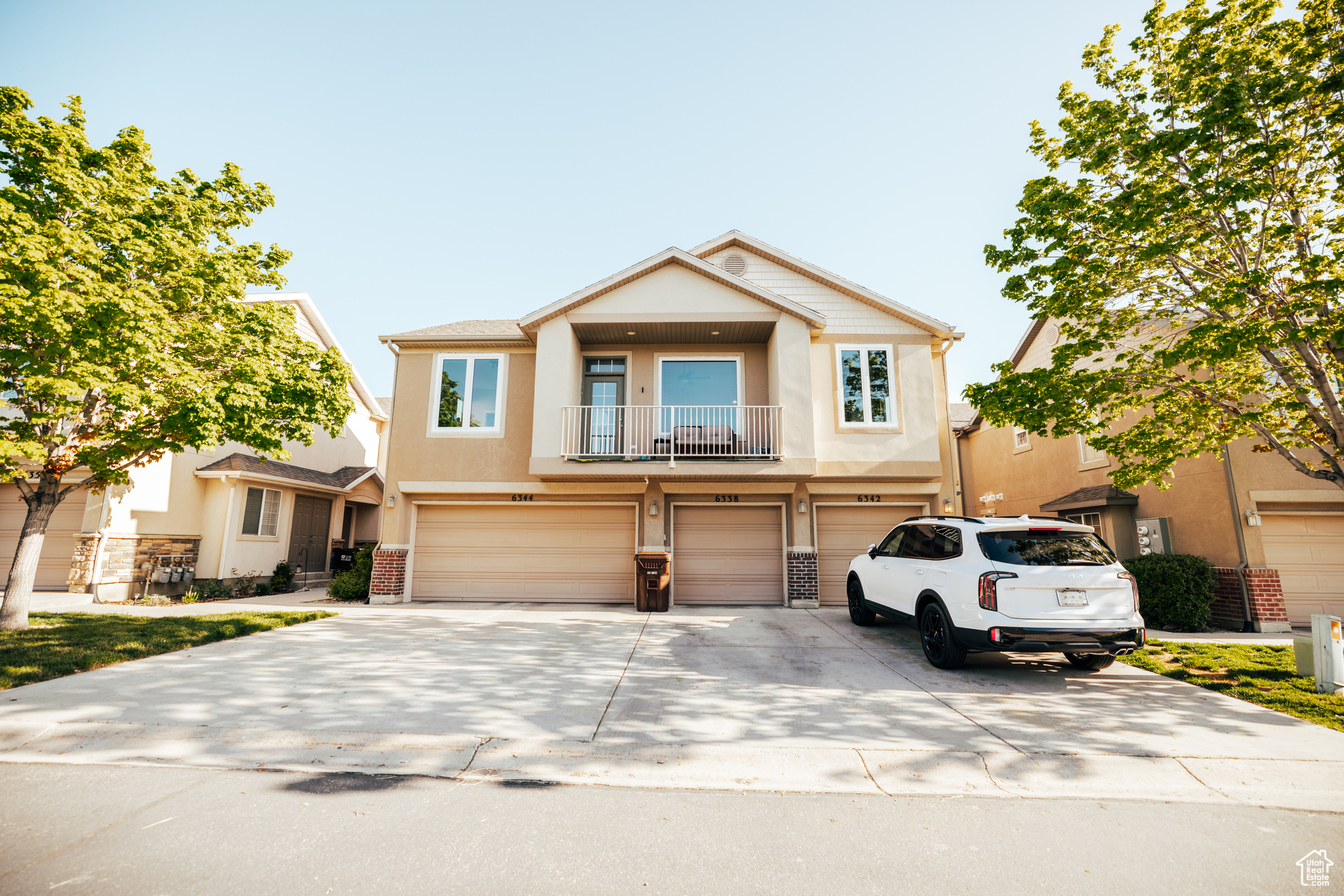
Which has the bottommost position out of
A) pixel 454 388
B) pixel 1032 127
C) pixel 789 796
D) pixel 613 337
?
pixel 789 796

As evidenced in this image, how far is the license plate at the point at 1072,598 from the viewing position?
589 cm

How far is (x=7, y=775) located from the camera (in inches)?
150

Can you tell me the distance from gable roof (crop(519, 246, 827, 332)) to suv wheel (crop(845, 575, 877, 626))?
214 inches

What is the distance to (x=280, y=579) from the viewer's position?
14.6m

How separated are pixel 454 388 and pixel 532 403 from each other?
1838 mm

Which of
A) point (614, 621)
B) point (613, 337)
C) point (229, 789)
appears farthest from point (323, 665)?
point (613, 337)

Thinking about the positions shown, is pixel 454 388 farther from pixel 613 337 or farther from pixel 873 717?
pixel 873 717

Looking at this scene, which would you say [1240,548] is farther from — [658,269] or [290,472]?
[290,472]

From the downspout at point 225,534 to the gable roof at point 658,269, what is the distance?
8273 mm

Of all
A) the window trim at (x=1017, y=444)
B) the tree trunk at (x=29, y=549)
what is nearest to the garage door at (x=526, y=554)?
the tree trunk at (x=29, y=549)

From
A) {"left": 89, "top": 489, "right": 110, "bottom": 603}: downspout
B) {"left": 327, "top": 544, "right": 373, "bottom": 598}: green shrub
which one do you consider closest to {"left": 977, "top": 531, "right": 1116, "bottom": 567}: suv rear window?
{"left": 327, "top": 544, "right": 373, "bottom": 598}: green shrub

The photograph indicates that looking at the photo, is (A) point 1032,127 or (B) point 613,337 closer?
(A) point 1032,127

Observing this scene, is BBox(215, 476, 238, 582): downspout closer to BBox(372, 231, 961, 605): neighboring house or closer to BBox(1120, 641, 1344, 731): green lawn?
BBox(372, 231, 961, 605): neighboring house

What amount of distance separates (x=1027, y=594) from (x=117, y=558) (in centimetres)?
1671
